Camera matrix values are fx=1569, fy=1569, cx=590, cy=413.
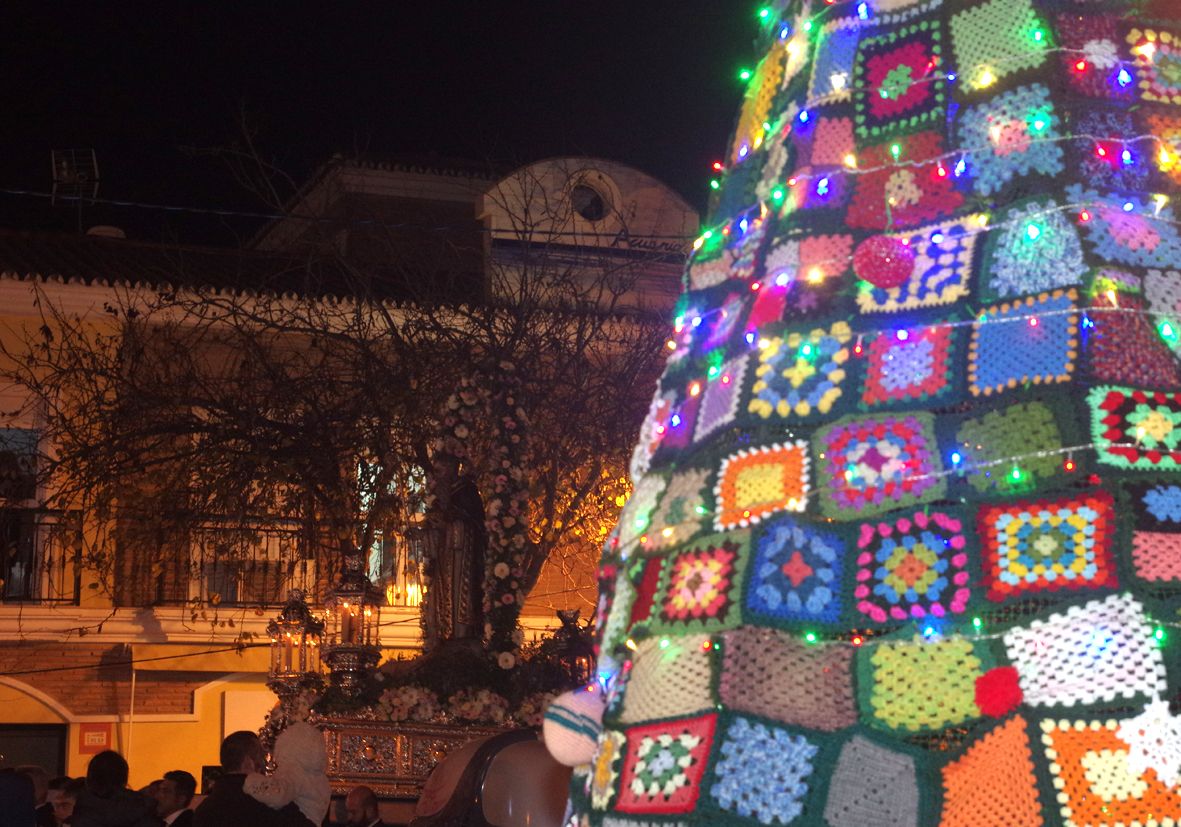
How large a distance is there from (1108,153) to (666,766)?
113cm

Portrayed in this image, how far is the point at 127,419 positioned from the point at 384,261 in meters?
2.55

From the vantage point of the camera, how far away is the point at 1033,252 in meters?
2.32

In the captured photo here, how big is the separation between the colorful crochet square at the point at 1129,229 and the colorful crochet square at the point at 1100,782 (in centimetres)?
68

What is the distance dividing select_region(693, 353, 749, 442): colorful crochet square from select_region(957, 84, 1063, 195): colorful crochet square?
0.47m

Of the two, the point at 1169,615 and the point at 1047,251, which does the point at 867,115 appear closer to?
the point at 1047,251

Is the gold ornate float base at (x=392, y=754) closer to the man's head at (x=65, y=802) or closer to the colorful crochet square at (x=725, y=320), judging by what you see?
the man's head at (x=65, y=802)

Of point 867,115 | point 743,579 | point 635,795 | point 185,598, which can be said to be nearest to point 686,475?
point 743,579

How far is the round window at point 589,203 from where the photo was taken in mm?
16297

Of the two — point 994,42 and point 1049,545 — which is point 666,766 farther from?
point 994,42

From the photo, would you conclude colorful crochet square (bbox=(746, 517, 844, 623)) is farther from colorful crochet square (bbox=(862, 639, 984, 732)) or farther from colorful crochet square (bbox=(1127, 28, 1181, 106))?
colorful crochet square (bbox=(1127, 28, 1181, 106))

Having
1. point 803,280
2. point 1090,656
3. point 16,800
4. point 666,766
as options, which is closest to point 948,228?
point 803,280

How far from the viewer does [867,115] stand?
8.54 feet

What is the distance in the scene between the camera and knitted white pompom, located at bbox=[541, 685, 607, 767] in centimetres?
252

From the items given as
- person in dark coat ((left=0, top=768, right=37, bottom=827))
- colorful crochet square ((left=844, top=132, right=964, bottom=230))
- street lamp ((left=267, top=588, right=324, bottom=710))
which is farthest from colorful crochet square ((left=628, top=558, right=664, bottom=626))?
street lamp ((left=267, top=588, right=324, bottom=710))
